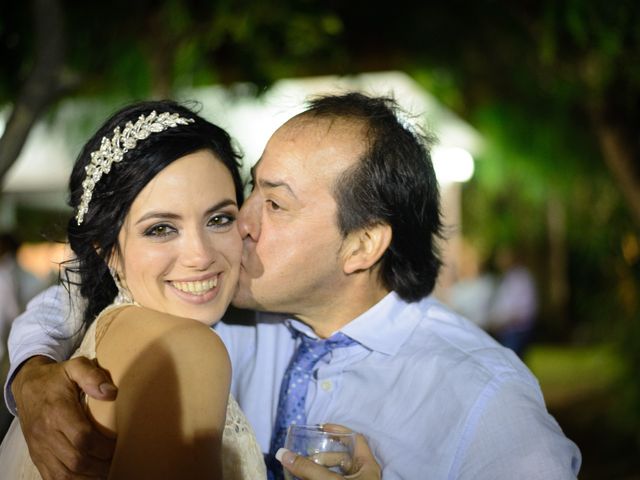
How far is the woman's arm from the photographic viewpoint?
5.41ft

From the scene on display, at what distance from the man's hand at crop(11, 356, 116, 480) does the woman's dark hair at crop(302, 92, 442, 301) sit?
988 mm

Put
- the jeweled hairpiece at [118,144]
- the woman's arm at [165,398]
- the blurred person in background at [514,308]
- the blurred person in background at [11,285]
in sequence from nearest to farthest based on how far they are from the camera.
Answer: the woman's arm at [165,398] → the jeweled hairpiece at [118,144] → the blurred person in background at [11,285] → the blurred person in background at [514,308]

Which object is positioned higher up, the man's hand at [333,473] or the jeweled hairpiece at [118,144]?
the jeweled hairpiece at [118,144]

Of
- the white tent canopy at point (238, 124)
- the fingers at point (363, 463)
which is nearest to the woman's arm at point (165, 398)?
the fingers at point (363, 463)

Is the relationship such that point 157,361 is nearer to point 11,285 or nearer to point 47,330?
point 47,330

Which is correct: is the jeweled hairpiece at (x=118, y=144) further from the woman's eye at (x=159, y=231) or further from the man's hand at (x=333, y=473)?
the man's hand at (x=333, y=473)

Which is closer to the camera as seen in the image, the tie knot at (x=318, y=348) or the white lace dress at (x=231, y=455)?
the white lace dress at (x=231, y=455)

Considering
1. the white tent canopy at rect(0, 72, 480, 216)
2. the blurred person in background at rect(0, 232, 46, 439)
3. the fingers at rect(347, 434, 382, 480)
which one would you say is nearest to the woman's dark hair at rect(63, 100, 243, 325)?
the fingers at rect(347, 434, 382, 480)

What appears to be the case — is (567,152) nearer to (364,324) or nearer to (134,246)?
(364,324)

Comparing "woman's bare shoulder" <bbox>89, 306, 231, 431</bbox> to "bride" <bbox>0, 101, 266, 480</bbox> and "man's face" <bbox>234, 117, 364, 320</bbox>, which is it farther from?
"man's face" <bbox>234, 117, 364, 320</bbox>

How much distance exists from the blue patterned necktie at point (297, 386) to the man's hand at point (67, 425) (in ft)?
2.16

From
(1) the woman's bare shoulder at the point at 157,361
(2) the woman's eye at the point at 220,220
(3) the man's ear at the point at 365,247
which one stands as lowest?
(1) the woman's bare shoulder at the point at 157,361

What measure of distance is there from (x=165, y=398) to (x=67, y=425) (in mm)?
389

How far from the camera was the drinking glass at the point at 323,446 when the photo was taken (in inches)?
77.9
